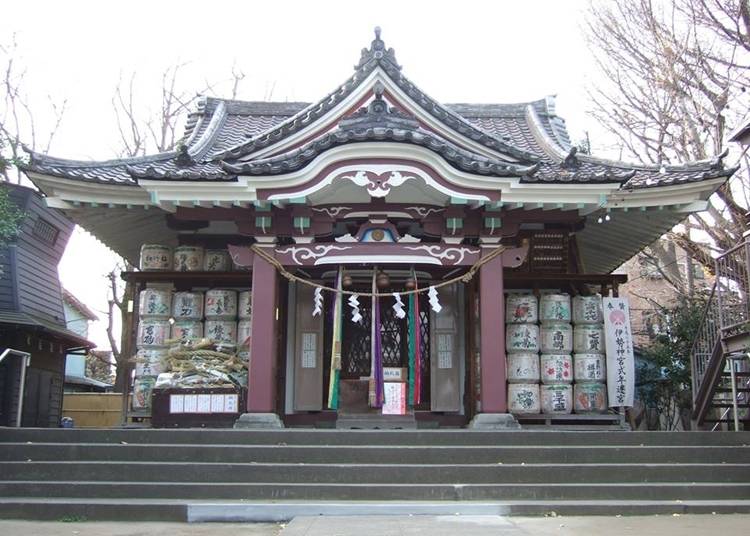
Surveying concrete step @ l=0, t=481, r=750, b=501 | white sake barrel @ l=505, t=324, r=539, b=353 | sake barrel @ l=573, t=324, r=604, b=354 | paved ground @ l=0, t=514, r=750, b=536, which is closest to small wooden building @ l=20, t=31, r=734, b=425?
white sake barrel @ l=505, t=324, r=539, b=353

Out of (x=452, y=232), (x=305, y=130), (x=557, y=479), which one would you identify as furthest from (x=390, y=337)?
(x=557, y=479)

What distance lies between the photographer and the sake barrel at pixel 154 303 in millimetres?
10802

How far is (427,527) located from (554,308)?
557cm

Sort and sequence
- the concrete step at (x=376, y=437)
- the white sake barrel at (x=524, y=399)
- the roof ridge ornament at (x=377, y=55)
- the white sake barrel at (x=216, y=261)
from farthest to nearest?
1. the white sake barrel at (x=216, y=261)
2. the roof ridge ornament at (x=377, y=55)
3. the white sake barrel at (x=524, y=399)
4. the concrete step at (x=376, y=437)

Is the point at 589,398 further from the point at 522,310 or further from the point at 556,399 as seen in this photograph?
the point at 522,310

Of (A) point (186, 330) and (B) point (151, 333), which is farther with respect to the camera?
(A) point (186, 330)

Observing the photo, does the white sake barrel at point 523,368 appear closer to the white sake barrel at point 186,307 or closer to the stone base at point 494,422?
the stone base at point 494,422

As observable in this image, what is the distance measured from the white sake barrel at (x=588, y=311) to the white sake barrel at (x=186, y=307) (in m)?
5.78

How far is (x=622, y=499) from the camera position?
697cm

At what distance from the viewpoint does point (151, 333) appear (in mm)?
10703

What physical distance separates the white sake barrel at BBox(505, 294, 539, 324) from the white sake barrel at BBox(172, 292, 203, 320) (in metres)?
4.73

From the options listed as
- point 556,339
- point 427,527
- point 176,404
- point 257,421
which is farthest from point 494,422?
point 176,404

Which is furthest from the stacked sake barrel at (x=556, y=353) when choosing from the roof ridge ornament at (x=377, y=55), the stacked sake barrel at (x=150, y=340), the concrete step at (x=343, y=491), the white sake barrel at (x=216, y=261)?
the stacked sake barrel at (x=150, y=340)

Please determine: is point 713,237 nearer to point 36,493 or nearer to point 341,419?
point 341,419
